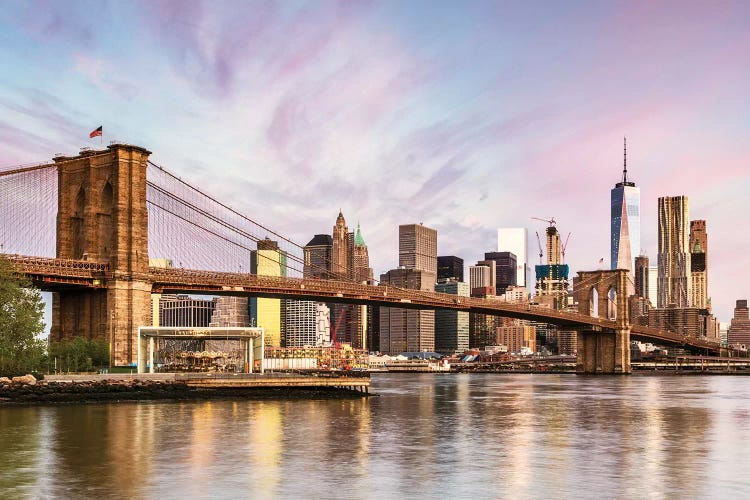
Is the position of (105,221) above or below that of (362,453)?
above

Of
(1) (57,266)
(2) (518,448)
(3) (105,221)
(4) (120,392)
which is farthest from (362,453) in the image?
(3) (105,221)

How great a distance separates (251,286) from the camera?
90875mm

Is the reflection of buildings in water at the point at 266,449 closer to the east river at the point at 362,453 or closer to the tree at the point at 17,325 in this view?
the east river at the point at 362,453

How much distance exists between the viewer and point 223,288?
88250 millimetres

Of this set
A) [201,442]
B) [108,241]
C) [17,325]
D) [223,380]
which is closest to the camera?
[201,442]

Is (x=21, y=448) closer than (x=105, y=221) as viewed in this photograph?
Yes

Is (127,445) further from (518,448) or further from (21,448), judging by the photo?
(518,448)

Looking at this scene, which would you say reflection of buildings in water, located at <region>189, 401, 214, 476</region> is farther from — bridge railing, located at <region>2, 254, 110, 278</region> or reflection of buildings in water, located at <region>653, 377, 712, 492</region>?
bridge railing, located at <region>2, 254, 110, 278</region>

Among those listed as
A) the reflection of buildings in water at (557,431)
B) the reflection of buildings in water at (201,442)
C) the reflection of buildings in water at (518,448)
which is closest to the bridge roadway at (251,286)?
the reflection of buildings in water at (201,442)

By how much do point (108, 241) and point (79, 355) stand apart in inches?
505

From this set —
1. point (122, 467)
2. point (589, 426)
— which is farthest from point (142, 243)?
point (122, 467)

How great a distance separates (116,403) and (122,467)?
3196cm

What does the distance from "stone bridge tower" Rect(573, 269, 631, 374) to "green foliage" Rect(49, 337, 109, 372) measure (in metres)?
106

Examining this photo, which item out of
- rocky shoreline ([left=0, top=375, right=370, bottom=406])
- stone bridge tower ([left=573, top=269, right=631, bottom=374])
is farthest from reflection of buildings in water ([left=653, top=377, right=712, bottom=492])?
stone bridge tower ([left=573, top=269, right=631, bottom=374])
